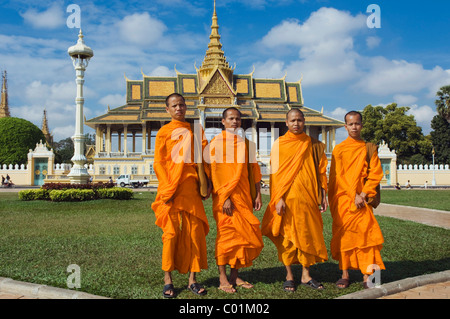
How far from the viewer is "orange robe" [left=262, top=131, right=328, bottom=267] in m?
3.87

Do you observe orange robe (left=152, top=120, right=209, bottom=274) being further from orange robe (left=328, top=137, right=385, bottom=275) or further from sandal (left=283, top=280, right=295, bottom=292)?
orange robe (left=328, top=137, right=385, bottom=275)

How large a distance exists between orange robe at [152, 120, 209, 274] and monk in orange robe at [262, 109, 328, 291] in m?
0.74

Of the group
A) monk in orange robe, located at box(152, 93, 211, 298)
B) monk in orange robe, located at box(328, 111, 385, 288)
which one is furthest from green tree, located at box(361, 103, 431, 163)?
monk in orange robe, located at box(152, 93, 211, 298)

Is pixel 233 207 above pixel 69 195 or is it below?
above

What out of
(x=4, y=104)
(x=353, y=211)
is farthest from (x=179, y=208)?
(x=4, y=104)

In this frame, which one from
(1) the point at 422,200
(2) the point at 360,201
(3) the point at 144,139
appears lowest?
(1) the point at 422,200

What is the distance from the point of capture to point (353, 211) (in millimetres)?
4000

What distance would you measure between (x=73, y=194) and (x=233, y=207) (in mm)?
11300

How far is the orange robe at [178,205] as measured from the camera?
3750 mm

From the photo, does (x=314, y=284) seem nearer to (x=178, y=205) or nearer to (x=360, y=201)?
(x=360, y=201)

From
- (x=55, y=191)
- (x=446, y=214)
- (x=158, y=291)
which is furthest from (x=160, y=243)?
(x=55, y=191)

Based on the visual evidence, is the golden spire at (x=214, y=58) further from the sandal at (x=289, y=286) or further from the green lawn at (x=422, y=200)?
the sandal at (x=289, y=286)

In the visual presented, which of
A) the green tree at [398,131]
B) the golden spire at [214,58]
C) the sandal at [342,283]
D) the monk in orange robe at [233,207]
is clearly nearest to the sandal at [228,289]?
the monk in orange robe at [233,207]

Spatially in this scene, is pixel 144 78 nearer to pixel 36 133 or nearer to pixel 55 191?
pixel 36 133
